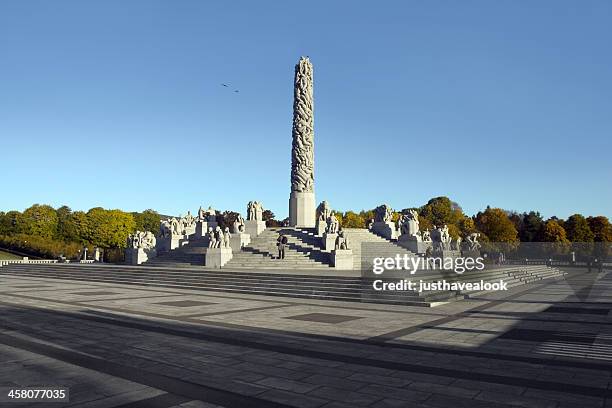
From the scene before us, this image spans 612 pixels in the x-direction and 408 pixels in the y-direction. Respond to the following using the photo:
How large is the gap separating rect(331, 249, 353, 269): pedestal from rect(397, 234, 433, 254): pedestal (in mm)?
9573

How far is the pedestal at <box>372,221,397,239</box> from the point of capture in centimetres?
4479

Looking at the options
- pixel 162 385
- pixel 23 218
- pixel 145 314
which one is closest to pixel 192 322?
pixel 145 314

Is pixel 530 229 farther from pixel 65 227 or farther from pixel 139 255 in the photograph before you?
pixel 65 227

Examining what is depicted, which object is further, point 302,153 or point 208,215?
point 208,215

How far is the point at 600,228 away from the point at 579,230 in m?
6.00

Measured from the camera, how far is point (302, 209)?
46.1m

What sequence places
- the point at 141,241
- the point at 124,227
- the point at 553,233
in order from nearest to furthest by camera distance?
1. the point at 141,241
2. the point at 553,233
3. the point at 124,227

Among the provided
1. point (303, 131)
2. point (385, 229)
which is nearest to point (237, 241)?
point (303, 131)

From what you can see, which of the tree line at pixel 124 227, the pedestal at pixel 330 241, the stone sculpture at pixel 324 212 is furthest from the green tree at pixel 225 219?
the pedestal at pixel 330 241

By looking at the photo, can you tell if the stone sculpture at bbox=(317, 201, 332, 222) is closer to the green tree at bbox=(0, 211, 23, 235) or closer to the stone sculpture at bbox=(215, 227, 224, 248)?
the stone sculpture at bbox=(215, 227, 224, 248)

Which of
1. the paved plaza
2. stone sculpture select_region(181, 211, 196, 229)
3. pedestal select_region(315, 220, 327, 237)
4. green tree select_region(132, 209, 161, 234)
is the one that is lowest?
the paved plaza

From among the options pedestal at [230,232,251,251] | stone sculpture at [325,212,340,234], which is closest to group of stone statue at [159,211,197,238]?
pedestal at [230,232,251,251]

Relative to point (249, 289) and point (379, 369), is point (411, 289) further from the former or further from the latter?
point (379, 369)

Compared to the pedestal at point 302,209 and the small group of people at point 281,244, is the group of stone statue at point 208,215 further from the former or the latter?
the small group of people at point 281,244
